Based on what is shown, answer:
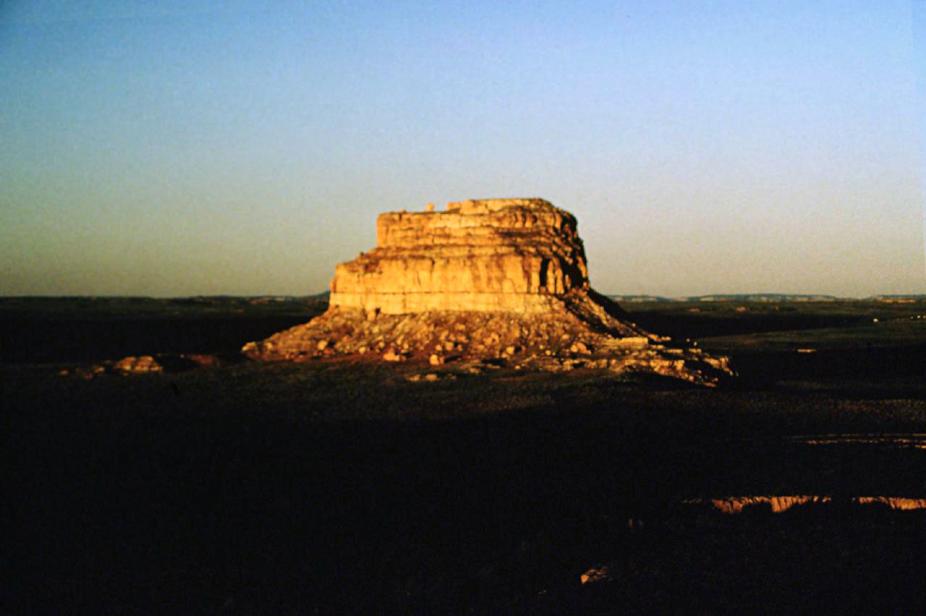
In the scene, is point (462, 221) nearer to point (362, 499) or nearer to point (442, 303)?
point (442, 303)

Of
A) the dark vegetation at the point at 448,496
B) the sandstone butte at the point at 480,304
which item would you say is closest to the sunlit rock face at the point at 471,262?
the sandstone butte at the point at 480,304

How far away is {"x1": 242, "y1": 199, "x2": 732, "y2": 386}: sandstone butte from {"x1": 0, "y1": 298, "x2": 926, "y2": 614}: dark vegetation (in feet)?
15.2

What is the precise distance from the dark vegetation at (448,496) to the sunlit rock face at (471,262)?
30.2 feet

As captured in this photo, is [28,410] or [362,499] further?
[28,410]

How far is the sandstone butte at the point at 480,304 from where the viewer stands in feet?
134

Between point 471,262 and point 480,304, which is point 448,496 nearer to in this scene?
point 480,304

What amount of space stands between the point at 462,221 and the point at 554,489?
3071cm

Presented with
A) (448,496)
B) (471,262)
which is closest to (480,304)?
(471,262)

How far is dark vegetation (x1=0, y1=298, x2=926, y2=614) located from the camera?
13.6m

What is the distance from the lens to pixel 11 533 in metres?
18.2

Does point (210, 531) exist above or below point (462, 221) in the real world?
below

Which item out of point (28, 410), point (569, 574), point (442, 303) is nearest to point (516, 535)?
point (569, 574)

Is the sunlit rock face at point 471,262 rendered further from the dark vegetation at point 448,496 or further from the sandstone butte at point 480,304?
the dark vegetation at point 448,496

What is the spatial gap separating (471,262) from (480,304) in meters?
2.62
